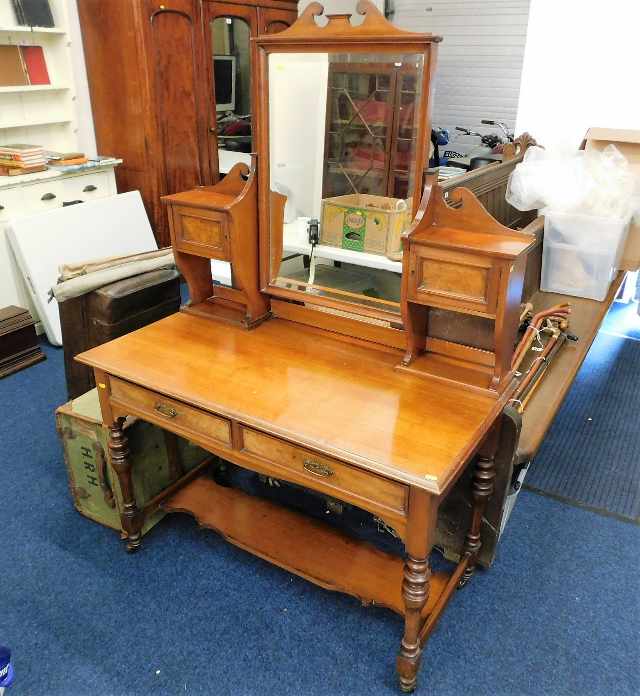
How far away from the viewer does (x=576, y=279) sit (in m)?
2.62

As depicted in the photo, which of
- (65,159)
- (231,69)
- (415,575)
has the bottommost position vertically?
(415,575)

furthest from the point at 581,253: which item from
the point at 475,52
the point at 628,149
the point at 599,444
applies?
the point at 475,52

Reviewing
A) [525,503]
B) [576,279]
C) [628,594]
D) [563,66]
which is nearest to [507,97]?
[563,66]

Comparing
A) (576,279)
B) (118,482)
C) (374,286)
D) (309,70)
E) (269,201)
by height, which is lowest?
(118,482)

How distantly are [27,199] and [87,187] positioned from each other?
410 mm

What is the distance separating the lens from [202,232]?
1.88 m

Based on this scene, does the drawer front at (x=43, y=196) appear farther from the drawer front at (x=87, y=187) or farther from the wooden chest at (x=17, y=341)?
the wooden chest at (x=17, y=341)

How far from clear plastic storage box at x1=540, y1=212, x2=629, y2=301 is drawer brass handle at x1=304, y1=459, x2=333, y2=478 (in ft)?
5.30

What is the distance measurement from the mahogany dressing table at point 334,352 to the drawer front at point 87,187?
6.69 feet

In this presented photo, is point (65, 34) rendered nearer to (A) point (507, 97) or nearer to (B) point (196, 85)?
(B) point (196, 85)

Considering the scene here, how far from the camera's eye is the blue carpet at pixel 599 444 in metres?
2.41

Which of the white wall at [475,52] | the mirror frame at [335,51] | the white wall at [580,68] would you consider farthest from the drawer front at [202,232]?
the white wall at [475,52]

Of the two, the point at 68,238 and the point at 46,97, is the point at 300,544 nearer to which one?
the point at 68,238

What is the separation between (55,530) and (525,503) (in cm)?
172
